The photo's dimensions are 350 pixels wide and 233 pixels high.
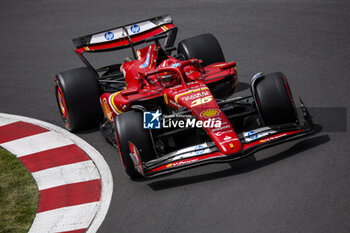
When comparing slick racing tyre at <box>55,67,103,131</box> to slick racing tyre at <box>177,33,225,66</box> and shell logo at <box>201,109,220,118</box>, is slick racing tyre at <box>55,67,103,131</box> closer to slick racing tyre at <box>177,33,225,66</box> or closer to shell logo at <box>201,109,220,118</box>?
slick racing tyre at <box>177,33,225,66</box>

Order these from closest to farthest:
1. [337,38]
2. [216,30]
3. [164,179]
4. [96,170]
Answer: [164,179] → [96,170] → [337,38] → [216,30]

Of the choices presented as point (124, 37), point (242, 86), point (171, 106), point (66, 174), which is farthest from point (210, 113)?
point (242, 86)

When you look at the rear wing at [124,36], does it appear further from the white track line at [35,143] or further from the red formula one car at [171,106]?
the white track line at [35,143]

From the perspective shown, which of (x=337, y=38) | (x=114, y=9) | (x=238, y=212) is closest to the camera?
(x=238, y=212)

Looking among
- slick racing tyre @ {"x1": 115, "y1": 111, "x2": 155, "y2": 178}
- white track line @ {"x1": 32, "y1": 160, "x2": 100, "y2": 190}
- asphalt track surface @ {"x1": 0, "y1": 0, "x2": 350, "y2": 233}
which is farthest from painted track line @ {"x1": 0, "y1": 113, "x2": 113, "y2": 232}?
slick racing tyre @ {"x1": 115, "y1": 111, "x2": 155, "y2": 178}

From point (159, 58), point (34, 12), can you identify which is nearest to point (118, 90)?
point (159, 58)

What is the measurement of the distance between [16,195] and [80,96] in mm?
2176

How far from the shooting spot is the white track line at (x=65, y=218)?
6.63m

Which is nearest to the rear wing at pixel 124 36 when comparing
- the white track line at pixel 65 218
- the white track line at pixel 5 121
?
the white track line at pixel 5 121

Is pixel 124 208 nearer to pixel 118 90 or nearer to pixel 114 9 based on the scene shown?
pixel 118 90

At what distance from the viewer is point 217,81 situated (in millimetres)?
8414

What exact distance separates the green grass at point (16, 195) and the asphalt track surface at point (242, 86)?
41.5 inches

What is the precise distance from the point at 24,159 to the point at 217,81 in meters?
3.16

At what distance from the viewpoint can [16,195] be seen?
7.46m
